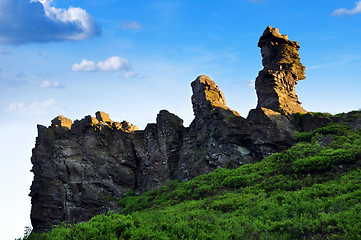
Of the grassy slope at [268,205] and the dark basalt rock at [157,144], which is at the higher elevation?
the dark basalt rock at [157,144]

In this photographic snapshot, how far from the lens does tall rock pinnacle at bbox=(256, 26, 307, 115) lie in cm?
3622

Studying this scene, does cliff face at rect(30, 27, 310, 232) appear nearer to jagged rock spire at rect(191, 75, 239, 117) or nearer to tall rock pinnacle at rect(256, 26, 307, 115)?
tall rock pinnacle at rect(256, 26, 307, 115)

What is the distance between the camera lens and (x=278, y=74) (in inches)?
1463

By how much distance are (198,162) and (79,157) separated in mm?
16431

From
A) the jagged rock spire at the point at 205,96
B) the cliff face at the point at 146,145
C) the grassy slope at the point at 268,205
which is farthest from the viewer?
the jagged rock spire at the point at 205,96

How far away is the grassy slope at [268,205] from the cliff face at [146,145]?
6402 mm

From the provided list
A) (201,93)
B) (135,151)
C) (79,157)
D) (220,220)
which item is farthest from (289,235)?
(79,157)

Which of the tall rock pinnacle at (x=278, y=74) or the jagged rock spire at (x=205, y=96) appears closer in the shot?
the jagged rock spire at (x=205, y=96)

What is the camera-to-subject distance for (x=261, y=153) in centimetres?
3117

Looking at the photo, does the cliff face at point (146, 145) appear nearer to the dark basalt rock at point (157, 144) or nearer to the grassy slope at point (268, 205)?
the dark basalt rock at point (157, 144)

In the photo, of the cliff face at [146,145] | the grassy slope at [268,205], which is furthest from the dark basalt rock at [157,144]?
the grassy slope at [268,205]

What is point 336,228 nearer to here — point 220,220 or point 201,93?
point 220,220

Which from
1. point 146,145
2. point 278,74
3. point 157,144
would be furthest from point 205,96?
point 146,145

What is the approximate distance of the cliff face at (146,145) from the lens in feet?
110
